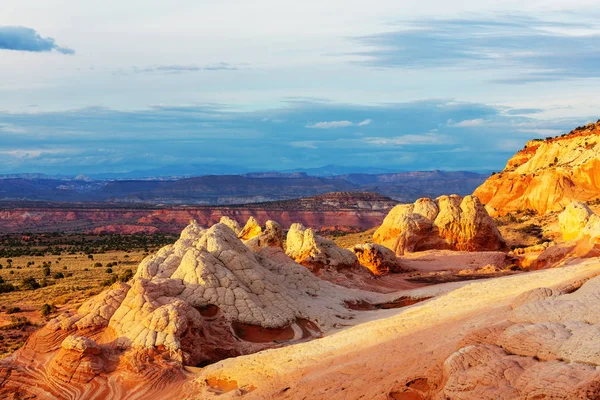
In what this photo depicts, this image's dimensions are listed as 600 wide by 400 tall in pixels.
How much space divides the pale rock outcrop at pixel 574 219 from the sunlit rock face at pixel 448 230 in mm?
4148

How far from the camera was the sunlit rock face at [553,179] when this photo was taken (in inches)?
2138

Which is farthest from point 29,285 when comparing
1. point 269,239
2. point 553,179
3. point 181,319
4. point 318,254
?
point 553,179

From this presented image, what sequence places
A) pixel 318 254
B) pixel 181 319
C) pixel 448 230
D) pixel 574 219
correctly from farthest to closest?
pixel 448 230 → pixel 574 219 → pixel 318 254 → pixel 181 319

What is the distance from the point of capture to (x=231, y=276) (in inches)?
741

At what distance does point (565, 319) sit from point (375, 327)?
5.21 metres

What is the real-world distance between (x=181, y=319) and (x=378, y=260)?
15893 millimetres

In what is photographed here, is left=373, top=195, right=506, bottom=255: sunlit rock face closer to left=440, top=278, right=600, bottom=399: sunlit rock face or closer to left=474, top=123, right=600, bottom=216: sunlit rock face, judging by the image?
left=474, top=123, right=600, bottom=216: sunlit rock face

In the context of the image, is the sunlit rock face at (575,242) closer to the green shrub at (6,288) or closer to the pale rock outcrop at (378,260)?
the pale rock outcrop at (378,260)

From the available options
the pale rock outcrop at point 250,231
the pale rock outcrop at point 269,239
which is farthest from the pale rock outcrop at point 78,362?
the pale rock outcrop at point 250,231

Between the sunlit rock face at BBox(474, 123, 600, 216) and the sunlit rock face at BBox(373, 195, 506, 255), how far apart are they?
1848 cm

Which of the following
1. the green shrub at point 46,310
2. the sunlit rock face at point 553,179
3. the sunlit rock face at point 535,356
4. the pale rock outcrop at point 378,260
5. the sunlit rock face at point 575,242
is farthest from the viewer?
the sunlit rock face at point 553,179

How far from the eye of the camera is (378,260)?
3088 centimetres

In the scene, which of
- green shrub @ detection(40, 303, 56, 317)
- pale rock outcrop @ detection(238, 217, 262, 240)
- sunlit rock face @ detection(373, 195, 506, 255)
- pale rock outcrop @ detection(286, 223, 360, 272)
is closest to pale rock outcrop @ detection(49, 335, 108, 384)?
green shrub @ detection(40, 303, 56, 317)

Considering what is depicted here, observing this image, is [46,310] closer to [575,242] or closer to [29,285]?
[29,285]
